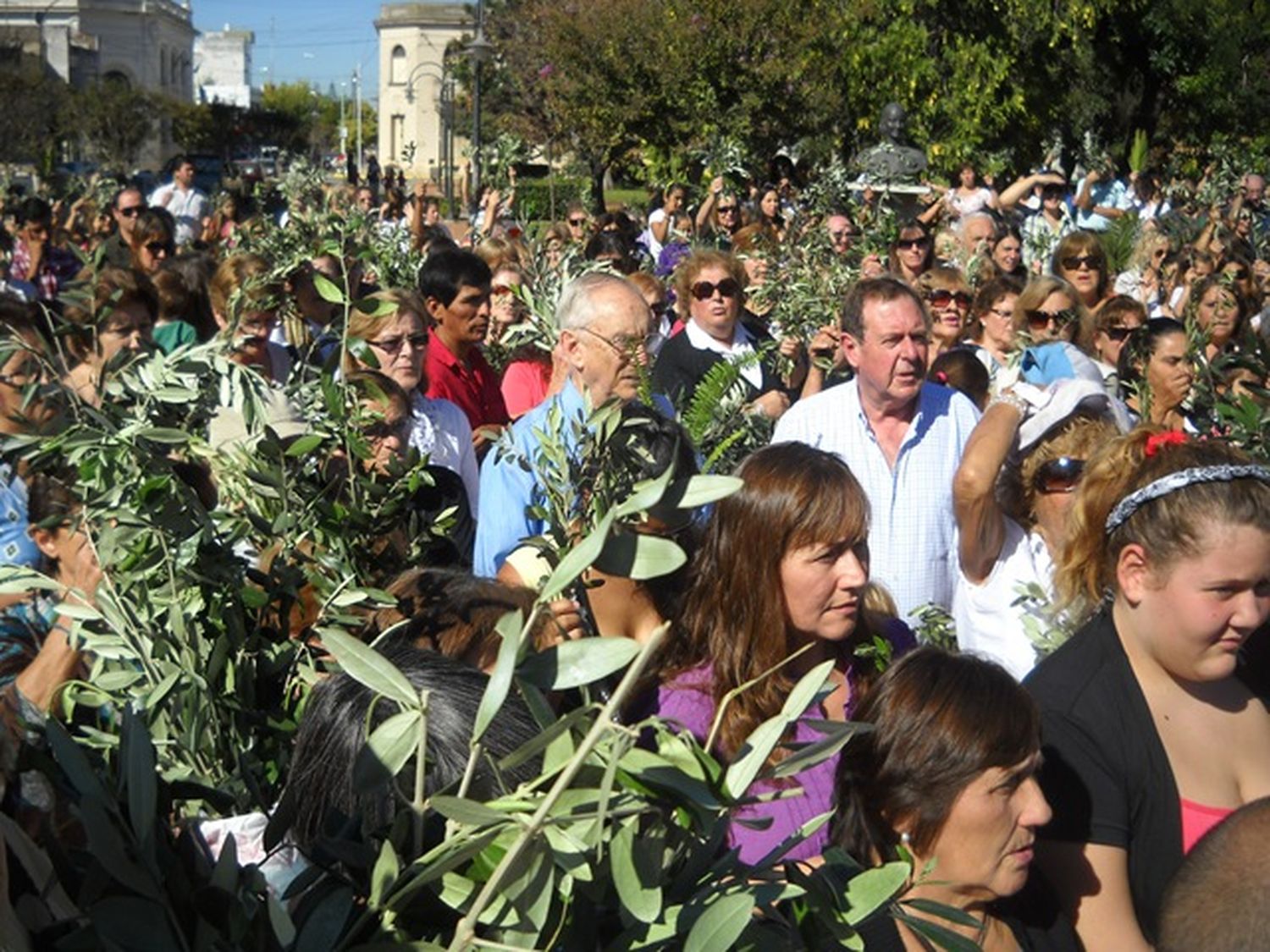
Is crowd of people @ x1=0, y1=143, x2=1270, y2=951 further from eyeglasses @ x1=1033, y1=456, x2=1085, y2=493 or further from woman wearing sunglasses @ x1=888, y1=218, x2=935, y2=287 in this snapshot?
woman wearing sunglasses @ x1=888, y1=218, x2=935, y2=287

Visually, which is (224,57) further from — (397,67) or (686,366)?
(686,366)

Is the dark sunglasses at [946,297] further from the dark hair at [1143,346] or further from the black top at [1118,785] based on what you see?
the black top at [1118,785]

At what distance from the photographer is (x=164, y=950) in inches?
57.0

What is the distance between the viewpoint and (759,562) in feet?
11.3

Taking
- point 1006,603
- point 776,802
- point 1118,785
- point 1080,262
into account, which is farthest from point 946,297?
point 776,802

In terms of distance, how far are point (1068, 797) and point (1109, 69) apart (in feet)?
99.0

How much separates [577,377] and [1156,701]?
7.43 ft

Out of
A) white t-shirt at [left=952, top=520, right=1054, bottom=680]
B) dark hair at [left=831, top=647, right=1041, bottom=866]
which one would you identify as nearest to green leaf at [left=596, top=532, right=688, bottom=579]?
dark hair at [left=831, top=647, right=1041, bottom=866]

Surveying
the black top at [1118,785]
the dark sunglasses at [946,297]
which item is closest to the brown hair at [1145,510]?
the black top at [1118,785]

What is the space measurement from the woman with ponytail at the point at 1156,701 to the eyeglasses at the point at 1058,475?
1168mm

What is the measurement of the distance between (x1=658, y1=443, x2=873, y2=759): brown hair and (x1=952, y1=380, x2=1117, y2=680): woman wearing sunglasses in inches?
44.0

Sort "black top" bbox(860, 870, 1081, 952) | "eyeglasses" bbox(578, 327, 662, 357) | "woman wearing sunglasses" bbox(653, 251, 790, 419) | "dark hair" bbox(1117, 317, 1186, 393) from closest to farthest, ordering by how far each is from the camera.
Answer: "black top" bbox(860, 870, 1081, 952), "eyeglasses" bbox(578, 327, 662, 357), "dark hair" bbox(1117, 317, 1186, 393), "woman wearing sunglasses" bbox(653, 251, 790, 419)

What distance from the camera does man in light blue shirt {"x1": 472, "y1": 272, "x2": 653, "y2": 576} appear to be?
4316mm

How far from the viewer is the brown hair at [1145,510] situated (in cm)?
316
